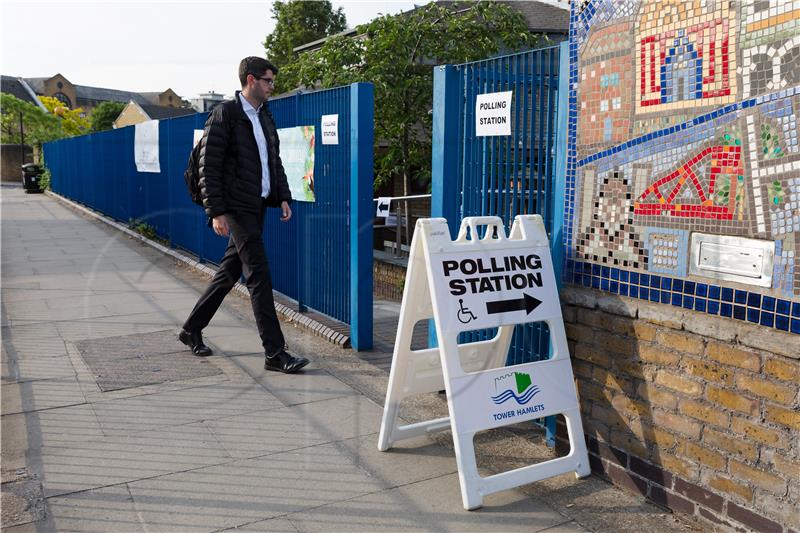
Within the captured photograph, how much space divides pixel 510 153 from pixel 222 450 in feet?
7.65

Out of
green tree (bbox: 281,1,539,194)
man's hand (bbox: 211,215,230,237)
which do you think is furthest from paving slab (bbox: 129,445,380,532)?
green tree (bbox: 281,1,539,194)

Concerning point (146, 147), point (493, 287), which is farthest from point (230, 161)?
point (146, 147)

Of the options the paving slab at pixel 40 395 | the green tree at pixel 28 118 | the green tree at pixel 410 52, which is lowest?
the paving slab at pixel 40 395

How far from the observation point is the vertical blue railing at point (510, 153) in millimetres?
4125

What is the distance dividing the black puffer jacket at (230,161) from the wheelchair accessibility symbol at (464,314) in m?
2.43

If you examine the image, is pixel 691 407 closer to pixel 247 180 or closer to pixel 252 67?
pixel 247 180

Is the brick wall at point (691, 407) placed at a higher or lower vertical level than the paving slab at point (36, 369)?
higher

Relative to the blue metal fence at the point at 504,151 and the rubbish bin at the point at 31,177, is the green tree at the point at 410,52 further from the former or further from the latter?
the rubbish bin at the point at 31,177

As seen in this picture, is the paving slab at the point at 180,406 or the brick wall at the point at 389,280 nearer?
the paving slab at the point at 180,406

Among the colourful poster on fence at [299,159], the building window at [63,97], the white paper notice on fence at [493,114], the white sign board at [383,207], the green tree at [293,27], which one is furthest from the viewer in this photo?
the building window at [63,97]

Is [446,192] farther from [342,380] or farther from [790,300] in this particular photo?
[790,300]

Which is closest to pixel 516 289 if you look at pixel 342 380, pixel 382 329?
pixel 342 380

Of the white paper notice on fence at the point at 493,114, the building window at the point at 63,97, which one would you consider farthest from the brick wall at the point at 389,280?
the building window at the point at 63,97

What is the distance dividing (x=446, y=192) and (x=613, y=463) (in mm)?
2006
